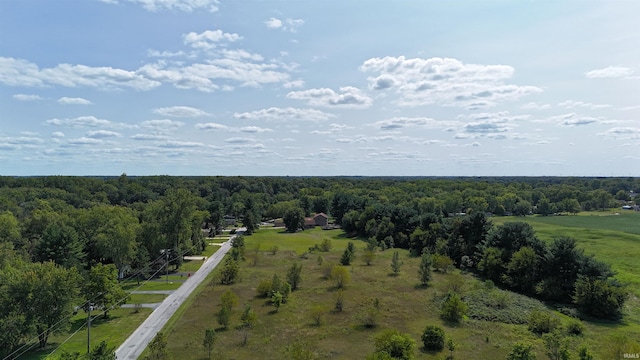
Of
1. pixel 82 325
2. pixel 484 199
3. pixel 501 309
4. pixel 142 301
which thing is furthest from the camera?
pixel 484 199

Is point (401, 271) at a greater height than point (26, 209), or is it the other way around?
point (26, 209)

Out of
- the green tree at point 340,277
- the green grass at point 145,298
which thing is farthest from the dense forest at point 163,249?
the green tree at point 340,277

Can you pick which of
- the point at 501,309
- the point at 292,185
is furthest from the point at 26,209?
the point at 292,185

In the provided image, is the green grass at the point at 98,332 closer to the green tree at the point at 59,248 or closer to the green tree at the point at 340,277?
the green tree at the point at 59,248

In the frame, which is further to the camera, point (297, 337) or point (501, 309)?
point (501, 309)

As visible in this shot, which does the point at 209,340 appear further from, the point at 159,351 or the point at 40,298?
the point at 40,298

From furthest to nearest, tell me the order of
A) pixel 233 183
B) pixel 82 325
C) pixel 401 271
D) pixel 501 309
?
pixel 233 183, pixel 401 271, pixel 501 309, pixel 82 325

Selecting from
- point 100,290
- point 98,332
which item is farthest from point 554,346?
point 100,290

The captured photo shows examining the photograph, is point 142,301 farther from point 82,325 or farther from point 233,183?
point 233,183
